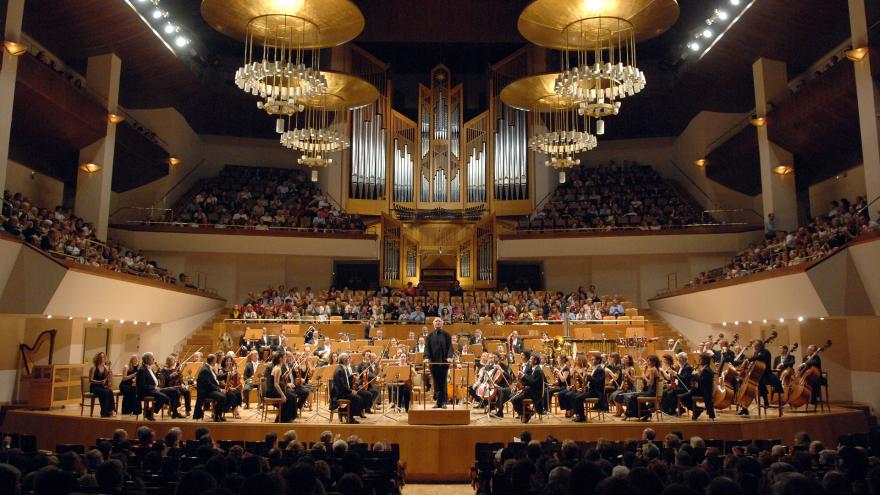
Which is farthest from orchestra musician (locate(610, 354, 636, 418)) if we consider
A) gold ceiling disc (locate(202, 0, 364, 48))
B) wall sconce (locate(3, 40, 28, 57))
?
wall sconce (locate(3, 40, 28, 57))

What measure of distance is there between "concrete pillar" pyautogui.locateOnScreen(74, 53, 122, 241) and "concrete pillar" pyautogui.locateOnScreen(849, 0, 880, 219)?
1618 centimetres

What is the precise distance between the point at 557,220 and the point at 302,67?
11.8 m

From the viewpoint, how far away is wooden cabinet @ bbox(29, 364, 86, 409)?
11492 mm

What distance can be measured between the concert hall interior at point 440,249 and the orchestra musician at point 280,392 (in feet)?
0.24

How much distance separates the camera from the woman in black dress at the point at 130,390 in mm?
10422

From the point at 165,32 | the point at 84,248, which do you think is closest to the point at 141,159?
the point at 165,32

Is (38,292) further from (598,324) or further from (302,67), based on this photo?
(598,324)

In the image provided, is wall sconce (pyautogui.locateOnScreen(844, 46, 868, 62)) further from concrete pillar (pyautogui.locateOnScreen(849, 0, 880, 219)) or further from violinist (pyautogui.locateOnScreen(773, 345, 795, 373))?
violinist (pyautogui.locateOnScreen(773, 345, 795, 373))

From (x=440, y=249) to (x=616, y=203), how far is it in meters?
5.65

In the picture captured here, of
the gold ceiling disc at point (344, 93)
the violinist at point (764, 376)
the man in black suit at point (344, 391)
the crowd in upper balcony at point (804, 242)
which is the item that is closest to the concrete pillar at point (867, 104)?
the crowd in upper balcony at point (804, 242)

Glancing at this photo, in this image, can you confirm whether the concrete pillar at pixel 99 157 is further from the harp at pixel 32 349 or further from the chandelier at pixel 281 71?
the chandelier at pixel 281 71

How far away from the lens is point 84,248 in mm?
14078

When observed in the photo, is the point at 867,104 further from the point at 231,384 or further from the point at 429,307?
the point at 231,384

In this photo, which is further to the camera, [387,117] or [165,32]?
[387,117]
